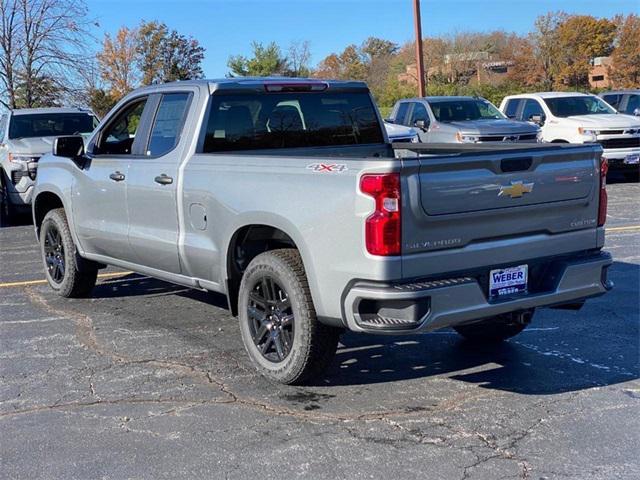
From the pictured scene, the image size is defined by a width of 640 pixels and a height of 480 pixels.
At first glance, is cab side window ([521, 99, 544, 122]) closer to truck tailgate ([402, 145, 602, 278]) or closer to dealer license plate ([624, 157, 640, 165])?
dealer license plate ([624, 157, 640, 165])

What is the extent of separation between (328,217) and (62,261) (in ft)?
13.8

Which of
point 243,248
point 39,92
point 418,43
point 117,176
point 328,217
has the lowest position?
point 243,248

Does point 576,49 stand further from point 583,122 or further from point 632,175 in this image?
point 583,122

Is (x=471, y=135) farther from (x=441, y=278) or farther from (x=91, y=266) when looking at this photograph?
(x=441, y=278)

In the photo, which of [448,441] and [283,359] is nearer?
[448,441]

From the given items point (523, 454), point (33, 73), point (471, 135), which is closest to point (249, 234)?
point (523, 454)

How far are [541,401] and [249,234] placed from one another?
216 centimetres

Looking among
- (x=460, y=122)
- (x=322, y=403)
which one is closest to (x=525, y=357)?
(x=322, y=403)

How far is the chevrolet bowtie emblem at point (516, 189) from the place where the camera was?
4.62 m

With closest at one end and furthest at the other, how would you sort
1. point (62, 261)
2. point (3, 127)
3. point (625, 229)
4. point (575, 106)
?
point (62, 261) → point (625, 229) → point (3, 127) → point (575, 106)

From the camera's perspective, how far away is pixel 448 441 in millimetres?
4242

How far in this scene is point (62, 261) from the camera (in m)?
7.85

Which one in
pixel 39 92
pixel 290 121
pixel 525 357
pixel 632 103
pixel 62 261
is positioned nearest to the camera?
pixel 525 357

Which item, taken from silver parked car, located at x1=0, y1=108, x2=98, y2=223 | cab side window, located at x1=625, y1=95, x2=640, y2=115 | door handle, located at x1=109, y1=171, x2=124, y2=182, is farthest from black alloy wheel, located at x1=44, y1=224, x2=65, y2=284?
cab side window, located at x1=625, y1=95, x2=640, y2=115
